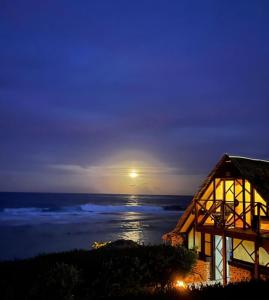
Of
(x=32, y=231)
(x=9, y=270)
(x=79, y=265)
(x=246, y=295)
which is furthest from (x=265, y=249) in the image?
(x=32, y=231)

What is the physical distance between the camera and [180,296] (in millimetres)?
6629

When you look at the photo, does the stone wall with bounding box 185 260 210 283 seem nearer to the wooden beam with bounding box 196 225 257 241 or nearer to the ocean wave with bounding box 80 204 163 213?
the wooden beam with bounding box 196 225 257 241

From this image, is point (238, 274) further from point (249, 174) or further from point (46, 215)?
point (46, 215)

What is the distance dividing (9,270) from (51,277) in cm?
116

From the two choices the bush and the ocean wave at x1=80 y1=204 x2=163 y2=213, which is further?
the ocean wave at x1=80 y1=204 x2=163 y2=213

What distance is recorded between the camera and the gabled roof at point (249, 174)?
1348 cm

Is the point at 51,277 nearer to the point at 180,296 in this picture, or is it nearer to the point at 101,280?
the point at 101,280

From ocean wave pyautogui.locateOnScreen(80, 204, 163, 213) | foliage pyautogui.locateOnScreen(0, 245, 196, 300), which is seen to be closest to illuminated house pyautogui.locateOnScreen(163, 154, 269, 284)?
foliage pyautogui.locateOnScreen(0, 245, 196, 300)

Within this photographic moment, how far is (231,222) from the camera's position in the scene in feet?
48.3

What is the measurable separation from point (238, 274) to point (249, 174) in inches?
162

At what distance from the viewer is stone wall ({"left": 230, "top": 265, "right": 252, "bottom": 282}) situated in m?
13.9

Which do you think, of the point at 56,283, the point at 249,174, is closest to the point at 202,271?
the point at 249,174

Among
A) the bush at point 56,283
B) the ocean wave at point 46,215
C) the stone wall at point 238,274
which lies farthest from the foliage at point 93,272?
the ocean wave at point 46,215

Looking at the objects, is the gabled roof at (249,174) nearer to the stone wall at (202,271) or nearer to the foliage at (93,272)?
the stone wall at (202,271)
